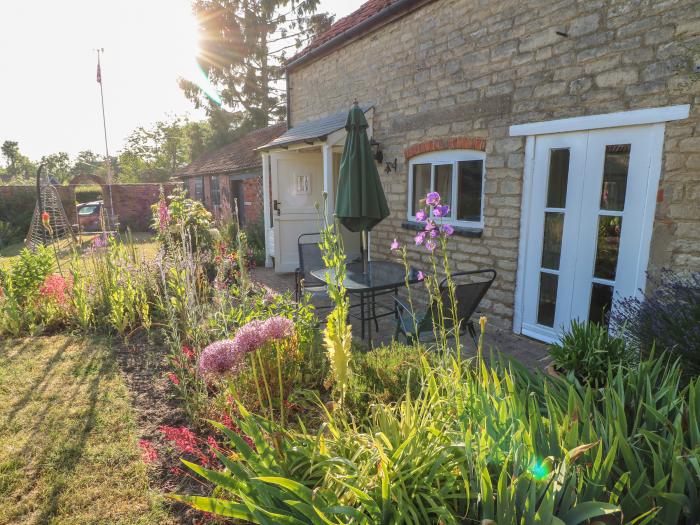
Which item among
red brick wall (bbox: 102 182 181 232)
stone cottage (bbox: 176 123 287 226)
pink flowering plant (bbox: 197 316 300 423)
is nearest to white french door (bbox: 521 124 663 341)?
pink flowering plant (bbox: 197 316 300 423)

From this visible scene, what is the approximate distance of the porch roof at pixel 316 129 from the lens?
270 inches

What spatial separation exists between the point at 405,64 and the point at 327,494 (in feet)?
19.1

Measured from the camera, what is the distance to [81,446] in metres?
2.81

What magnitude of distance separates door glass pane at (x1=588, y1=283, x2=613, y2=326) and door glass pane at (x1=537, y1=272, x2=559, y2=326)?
39cm

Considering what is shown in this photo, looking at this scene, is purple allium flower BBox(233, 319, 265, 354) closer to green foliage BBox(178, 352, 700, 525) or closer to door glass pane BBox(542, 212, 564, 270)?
green foliage BBox(178, 352, 700, 525)

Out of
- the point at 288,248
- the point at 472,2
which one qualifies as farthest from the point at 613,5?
the point at 288,248

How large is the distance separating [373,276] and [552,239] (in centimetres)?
194

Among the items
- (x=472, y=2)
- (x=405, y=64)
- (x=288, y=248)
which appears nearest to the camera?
(x=472, y=2)

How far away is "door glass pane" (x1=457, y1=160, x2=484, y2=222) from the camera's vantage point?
5.30 meters

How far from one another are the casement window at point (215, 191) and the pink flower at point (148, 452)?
14.8 m

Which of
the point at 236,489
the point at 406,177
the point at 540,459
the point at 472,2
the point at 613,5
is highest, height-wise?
the point at 472,2

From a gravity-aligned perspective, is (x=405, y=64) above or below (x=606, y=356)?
above

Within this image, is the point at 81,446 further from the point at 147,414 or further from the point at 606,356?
the point at 606,356

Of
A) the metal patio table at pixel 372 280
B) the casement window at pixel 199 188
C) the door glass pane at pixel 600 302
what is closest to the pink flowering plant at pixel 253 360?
the metal patio table at pixel 372 280
